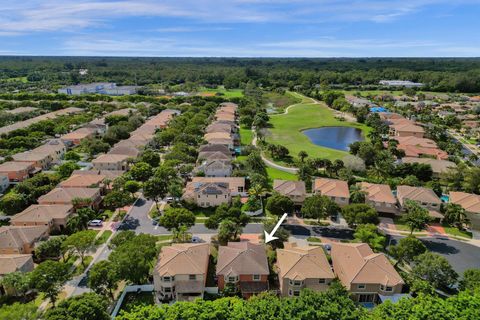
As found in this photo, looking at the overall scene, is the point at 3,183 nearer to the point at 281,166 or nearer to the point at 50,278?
the point at 50,278

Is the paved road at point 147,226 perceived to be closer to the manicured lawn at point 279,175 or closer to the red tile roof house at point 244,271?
the red tile roof house at point 244,271

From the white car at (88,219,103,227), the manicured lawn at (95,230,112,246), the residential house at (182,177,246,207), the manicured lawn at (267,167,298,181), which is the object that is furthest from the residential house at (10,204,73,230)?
the manicured lawn at (267,167,298,181)

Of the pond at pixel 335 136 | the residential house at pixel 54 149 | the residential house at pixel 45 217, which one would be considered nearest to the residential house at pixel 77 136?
the residential house at pixel 54 149

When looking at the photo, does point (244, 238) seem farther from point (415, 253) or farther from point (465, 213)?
point (465, 213)

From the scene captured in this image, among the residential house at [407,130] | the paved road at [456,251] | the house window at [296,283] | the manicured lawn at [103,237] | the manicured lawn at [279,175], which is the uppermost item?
the residential house at [407,130]

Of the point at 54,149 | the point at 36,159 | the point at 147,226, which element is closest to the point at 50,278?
the point at 147,226

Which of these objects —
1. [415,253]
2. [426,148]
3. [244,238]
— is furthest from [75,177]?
[426,148]
